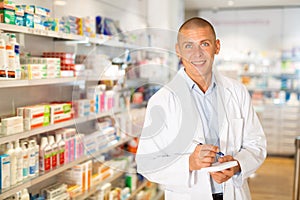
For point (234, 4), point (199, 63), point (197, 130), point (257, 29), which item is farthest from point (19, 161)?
point (257, 29)

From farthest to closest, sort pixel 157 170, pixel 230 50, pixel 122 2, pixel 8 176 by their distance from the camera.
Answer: pixel 230 50
pixel 122 2
pixel 8 176
pixel 157 170

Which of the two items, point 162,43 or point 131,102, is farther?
point 131,102

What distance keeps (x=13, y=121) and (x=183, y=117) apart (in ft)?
3.53

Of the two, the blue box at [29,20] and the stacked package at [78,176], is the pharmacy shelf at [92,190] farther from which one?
the blue box at [29,20]

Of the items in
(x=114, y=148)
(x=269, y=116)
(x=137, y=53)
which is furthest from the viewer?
(x=269, y=116)

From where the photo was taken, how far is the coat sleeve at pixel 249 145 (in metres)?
1.74

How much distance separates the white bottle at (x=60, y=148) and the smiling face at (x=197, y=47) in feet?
4.44

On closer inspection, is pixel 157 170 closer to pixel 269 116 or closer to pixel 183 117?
pixel 183 117

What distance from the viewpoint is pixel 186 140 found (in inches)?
68.2

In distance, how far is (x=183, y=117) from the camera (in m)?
1.74

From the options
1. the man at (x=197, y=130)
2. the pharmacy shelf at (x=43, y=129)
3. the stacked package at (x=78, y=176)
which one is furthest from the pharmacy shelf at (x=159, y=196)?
the man at (x=197, y=130)

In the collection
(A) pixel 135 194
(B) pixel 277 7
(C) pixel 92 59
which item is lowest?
(A) pixel 135 194

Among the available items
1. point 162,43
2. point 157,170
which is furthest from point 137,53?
point 157,170

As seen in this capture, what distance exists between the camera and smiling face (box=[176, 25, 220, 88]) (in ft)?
5.45
